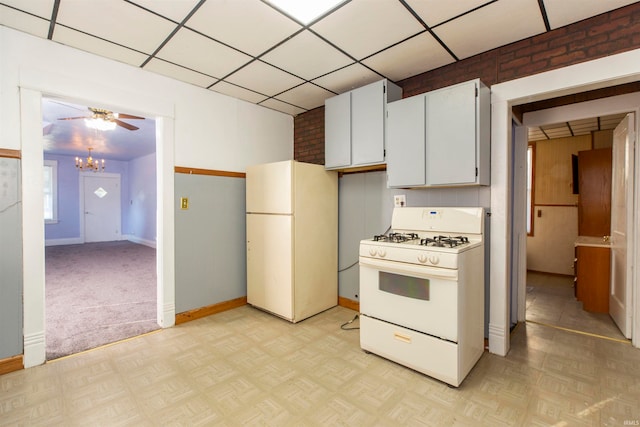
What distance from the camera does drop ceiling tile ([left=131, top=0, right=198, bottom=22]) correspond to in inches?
79.8

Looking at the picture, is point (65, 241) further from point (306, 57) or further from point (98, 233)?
point (306, 57)

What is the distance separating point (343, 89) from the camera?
3.56m

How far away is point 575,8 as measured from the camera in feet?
6.77

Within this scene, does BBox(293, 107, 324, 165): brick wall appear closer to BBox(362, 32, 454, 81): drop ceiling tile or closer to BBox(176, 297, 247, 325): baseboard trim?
BBox(362, 32, 454, 81): drop ceiling tile

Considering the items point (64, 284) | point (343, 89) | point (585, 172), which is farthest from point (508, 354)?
point (64, 284)

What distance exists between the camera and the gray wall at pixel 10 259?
7.55ft

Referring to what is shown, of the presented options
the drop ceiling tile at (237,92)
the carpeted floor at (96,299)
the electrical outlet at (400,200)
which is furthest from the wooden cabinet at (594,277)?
the carpeted floor at (96,299)

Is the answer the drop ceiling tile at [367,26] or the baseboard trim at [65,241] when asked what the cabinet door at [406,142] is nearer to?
the drop ceiling tile at [367,26]

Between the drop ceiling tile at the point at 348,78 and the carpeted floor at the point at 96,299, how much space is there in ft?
10.7

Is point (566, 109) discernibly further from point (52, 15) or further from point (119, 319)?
point (119, 319)

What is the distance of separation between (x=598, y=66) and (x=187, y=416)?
146 inches

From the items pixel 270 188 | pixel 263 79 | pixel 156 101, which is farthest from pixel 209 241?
pixel 263 79

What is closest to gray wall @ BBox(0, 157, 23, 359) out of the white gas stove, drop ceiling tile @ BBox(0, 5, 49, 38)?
drop ceiling tile @ BBox(0, 5, 49, 38)

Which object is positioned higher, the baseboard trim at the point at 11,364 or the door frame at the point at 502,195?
the door frame at the point at 502,195
